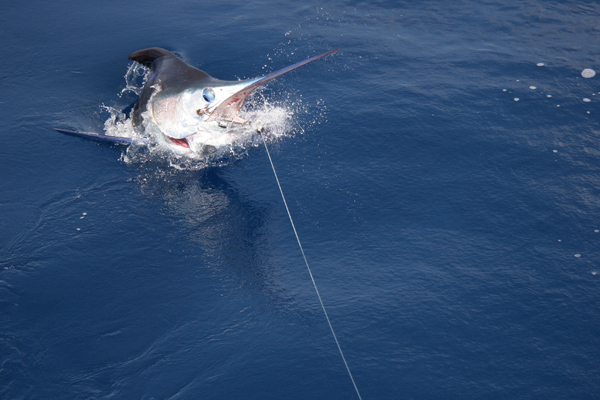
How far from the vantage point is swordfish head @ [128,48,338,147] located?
81.8ft

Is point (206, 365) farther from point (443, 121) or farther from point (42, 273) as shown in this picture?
point (443, 121)

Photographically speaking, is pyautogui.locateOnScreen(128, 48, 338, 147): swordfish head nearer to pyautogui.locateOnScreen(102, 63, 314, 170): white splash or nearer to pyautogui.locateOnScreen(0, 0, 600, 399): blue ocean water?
pyautogui.locateOnScreen(102, 63, 314, 170): white splash

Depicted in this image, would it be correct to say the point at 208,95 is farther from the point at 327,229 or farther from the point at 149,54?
the point at 327,229

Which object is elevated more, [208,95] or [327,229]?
[208,95]

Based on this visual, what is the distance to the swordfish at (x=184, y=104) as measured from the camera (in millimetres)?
25000

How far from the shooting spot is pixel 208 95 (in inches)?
989

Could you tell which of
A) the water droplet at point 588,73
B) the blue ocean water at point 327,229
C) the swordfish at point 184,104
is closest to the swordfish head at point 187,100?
the swordfish at point 184,104

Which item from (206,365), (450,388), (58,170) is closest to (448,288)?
(450,388)

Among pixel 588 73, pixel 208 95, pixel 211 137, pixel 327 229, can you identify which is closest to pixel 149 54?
pixel 208 95

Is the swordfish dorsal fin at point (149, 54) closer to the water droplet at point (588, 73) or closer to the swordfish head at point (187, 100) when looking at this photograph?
the swordfish head at point (187, 100)

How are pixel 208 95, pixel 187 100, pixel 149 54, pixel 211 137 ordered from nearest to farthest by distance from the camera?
pixel 208 95
pixel 187 100
pixel 211 137
pixel 149 54

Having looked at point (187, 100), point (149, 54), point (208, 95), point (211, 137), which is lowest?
point (211, 137)

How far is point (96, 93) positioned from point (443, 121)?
19.3 m

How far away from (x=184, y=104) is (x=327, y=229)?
8.59m
